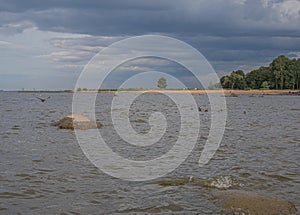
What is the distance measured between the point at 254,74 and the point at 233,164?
159336mm

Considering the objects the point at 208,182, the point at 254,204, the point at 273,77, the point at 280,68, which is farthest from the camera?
the point at 273,77

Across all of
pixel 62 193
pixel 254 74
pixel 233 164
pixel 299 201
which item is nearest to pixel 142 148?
pixel 233 164

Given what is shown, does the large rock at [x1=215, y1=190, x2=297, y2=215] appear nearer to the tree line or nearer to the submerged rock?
the submerged rock

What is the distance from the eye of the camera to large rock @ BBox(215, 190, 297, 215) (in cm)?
750

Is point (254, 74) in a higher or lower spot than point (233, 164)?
higher

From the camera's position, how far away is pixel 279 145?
1606 centimetres

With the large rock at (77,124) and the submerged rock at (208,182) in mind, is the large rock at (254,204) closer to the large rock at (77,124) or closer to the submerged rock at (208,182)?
→ the submerged rock at (208,182)

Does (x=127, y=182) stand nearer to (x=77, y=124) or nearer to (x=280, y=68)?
(x=77, y=124)

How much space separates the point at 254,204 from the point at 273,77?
154 metres

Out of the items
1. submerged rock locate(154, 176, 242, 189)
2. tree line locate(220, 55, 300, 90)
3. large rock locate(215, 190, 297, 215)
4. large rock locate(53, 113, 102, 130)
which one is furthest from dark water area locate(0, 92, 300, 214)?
tree line locate(220, 55, 300, 90)

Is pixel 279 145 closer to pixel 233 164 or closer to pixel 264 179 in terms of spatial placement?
pixel 233 164

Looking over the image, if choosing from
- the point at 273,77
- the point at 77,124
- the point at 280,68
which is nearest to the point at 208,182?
the point at 77,124

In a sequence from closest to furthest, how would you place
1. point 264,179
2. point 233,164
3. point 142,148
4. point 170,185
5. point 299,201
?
point 299,201 < point 170,185 < point 264,179 < point 233,164 < point 142,148

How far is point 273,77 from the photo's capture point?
152 m
